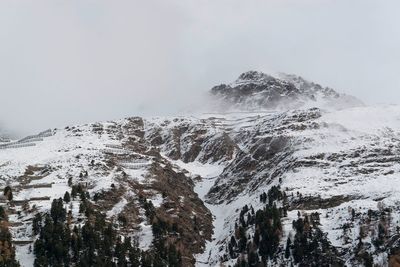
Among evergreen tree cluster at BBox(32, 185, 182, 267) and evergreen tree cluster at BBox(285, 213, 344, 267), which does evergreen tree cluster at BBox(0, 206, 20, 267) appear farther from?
evergreen tree cluster at BBox(285, 213, 344, 267)

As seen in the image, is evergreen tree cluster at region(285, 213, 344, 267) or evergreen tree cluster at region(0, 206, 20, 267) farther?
evergreen tree cluster at region(285, 213, 344, 267)

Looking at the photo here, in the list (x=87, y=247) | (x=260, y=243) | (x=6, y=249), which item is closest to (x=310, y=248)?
(x=260, y=243)

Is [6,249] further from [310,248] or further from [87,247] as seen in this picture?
[310,248]

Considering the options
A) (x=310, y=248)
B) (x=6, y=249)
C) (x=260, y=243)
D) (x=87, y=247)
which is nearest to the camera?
(x=6, y=249)

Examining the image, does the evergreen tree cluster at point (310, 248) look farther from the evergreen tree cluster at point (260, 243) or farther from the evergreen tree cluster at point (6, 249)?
the evergreen tree cluster at point (6, 249)

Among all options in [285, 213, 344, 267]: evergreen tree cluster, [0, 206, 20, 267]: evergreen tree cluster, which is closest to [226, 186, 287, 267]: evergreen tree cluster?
[285, 213, 344, 267]: evergreen tree cluster

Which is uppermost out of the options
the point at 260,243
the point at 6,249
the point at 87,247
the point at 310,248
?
the point at 6,249

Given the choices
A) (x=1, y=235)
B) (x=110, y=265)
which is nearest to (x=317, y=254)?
(x=110, y=265)

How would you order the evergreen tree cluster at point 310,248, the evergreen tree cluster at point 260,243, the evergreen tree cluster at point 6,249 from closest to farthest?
the evergreen tree cluster at point 6,249, the evergreen tree cluster at point 310,248, the evergreen tree cluster at point 260,243

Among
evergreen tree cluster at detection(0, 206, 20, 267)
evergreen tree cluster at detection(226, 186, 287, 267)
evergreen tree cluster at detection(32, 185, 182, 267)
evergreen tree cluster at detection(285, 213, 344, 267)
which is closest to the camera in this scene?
evergreen tree cluster at detection(0, 206, 20, 267)

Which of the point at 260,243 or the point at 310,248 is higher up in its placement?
the point at 260,243

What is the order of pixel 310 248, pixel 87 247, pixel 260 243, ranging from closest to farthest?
pixel 310 248
pixel 87 247
pixel 260 243

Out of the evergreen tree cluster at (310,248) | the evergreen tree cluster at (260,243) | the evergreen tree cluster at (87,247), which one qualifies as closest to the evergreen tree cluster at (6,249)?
the evergreen tree cluster at (87,247)

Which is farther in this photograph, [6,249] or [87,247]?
[87,247]
